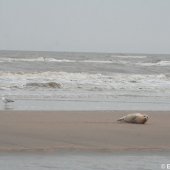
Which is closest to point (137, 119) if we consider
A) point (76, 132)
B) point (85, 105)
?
point (76, 132)

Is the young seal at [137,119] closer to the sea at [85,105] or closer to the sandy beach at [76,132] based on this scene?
the sandy beach at [76,132]

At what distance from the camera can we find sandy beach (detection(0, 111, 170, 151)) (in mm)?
6914

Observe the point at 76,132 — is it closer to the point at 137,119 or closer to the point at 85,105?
the point at 137,119

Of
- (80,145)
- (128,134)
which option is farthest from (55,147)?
(128,134)

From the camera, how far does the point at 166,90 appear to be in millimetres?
19750

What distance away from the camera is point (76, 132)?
26.5 ft

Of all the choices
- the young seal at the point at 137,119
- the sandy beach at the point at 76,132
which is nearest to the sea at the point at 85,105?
the sandy beach at the point at 76,132

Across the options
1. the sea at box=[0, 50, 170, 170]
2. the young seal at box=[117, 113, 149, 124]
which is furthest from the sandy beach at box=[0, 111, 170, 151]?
the sea at box=[0, 50, 170, 170]

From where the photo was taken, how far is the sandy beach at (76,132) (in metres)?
6.91

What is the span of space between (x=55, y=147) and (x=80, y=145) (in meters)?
0.43

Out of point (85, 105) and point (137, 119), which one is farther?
point (85, 105)

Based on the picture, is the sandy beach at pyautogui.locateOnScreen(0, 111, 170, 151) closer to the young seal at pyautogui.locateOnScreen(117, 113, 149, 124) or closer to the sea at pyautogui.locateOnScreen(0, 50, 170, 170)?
the young seal at pyautogui.locateOnScreen(117, 113, 149, 124)

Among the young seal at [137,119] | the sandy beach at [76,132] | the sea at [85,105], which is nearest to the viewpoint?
the sea at [85,105]

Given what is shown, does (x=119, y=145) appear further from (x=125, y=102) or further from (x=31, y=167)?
(x=125, y=102)
